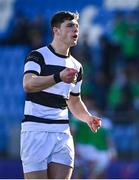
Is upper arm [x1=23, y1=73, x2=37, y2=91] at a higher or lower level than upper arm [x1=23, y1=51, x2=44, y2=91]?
lower

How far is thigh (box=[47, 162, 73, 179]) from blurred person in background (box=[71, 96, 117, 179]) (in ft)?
16.3

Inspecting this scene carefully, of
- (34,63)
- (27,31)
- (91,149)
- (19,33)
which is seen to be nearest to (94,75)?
(27,31)

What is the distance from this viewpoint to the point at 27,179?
25.6 ft

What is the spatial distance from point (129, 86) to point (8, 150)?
8.16ft

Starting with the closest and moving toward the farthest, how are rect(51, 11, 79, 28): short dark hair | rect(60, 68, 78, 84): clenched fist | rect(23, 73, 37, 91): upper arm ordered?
1. rect(60, 68, 78, 84): clenched fist
2. rect(23, 73, 37, 91): upper arm
3. rect(51, 11, 79, 28): short dark hair

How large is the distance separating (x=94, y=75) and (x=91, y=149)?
10.2 ft

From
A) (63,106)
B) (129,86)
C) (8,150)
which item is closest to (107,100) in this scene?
(129,86)

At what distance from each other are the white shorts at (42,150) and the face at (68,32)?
35.2 inches

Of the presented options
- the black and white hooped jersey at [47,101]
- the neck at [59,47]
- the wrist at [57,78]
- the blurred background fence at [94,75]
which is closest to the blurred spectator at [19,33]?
the blurred background fence at [94,75]

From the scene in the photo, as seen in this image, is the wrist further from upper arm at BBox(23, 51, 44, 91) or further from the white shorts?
the white shorts

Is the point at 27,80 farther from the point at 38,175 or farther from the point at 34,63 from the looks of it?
the point at 38,175

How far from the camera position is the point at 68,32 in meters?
7.80

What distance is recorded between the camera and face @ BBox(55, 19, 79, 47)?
780 cm

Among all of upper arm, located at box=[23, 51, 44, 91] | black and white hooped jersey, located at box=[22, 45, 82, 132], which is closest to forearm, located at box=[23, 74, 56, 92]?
upper arm, located at box=[23, 51, 44, 91]
